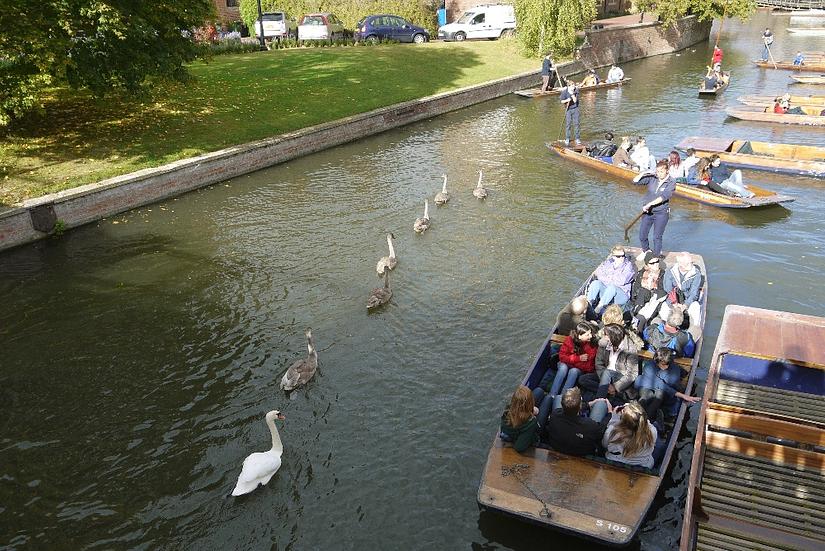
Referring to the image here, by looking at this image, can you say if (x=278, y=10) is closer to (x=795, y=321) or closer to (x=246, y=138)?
(x=246, y=138)

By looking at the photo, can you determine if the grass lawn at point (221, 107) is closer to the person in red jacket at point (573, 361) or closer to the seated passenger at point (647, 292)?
the person in red jacket at point (573, 361)

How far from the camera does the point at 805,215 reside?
16938 mm

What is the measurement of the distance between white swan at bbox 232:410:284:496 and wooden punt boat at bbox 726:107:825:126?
83.6 ft

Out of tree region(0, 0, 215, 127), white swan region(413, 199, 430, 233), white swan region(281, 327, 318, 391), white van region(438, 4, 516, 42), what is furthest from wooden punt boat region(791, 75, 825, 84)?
white swan region(281, 327, 318, 391)

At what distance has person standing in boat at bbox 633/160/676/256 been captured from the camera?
522 inches

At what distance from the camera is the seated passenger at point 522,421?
313 inches

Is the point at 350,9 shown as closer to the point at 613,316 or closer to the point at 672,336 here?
the point at 613,316

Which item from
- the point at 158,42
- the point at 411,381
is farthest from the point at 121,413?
the point at 158,42

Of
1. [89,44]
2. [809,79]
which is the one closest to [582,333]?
[89,44]

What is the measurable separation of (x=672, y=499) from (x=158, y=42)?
1878 centimetres

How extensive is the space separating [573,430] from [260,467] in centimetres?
402

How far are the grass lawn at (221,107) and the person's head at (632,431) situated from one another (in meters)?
15.9

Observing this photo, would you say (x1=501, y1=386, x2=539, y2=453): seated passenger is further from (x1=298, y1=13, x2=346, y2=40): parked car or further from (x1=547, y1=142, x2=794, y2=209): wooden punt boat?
(x1=298, y1=13, x2=346, y2=40): parked car

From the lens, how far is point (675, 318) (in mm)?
10156
